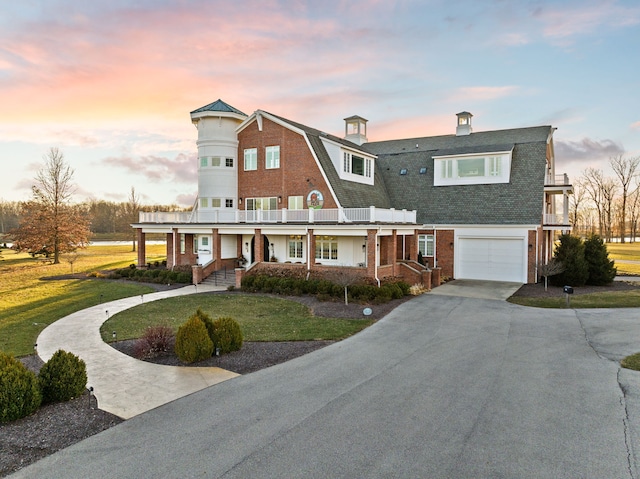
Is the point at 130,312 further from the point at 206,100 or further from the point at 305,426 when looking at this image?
the point at 206,100

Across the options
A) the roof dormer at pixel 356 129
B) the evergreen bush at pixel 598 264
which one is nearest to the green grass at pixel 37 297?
the roof dormer at pixel 356 129

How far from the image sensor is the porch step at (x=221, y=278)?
79.3 feet

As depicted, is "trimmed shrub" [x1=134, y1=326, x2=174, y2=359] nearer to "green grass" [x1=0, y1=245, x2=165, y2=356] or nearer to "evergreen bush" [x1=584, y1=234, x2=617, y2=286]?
"green grass" [x1=0, y1=245, x2=165, y2=356]

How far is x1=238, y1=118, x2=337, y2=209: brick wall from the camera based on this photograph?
82.1 ft

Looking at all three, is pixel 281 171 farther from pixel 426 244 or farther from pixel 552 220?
pixel 552 220

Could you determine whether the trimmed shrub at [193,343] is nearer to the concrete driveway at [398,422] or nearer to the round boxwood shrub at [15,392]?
the concrete driveway at [398,422]

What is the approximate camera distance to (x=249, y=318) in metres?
15.3

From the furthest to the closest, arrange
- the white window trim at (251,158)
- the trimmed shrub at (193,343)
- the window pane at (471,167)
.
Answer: the white window trim at (251,158) → the window pane at (471,167) → the trimmed shrub at (193,343)

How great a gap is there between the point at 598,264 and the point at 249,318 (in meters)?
20.7

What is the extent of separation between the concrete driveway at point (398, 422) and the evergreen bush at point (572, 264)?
41.8ft

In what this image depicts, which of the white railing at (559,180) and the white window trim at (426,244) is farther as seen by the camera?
the white railing at (559,180)

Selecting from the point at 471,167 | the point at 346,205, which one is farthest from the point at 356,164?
the point at 471,167

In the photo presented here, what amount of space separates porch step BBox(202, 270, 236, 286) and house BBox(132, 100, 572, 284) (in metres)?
0.41

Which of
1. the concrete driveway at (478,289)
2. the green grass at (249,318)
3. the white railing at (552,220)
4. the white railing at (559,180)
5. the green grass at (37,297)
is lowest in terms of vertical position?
the green grass at (37,297)
